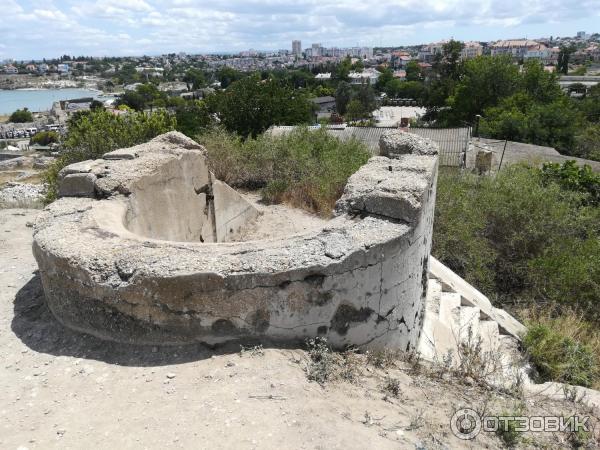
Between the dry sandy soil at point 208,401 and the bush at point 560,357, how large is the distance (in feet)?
3.95

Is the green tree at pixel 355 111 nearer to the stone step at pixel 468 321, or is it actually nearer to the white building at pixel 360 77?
the white building at pixel 360 77

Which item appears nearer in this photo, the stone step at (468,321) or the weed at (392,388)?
the weed at (392,388)

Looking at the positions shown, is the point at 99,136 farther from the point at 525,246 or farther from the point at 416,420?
the point at 416,420

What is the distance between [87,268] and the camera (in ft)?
11.5

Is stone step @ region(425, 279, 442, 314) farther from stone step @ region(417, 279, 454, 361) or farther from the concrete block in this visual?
the concrete block

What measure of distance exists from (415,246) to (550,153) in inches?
668

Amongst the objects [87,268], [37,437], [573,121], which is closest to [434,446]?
[37,437]

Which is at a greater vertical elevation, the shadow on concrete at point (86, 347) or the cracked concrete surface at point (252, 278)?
the cracked concrete surface at point (252, 278)

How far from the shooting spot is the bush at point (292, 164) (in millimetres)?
8586

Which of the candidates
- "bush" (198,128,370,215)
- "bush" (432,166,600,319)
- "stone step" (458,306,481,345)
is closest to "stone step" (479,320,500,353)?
"stone step" (458,306,481,345)

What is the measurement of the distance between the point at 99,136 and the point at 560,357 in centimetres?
916

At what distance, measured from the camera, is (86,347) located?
12.1 feet

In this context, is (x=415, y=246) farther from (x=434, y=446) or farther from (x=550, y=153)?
(x=550, y=153)

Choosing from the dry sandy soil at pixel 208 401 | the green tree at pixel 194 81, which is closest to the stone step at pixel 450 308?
the dry sandy soil at pixel 208 401
